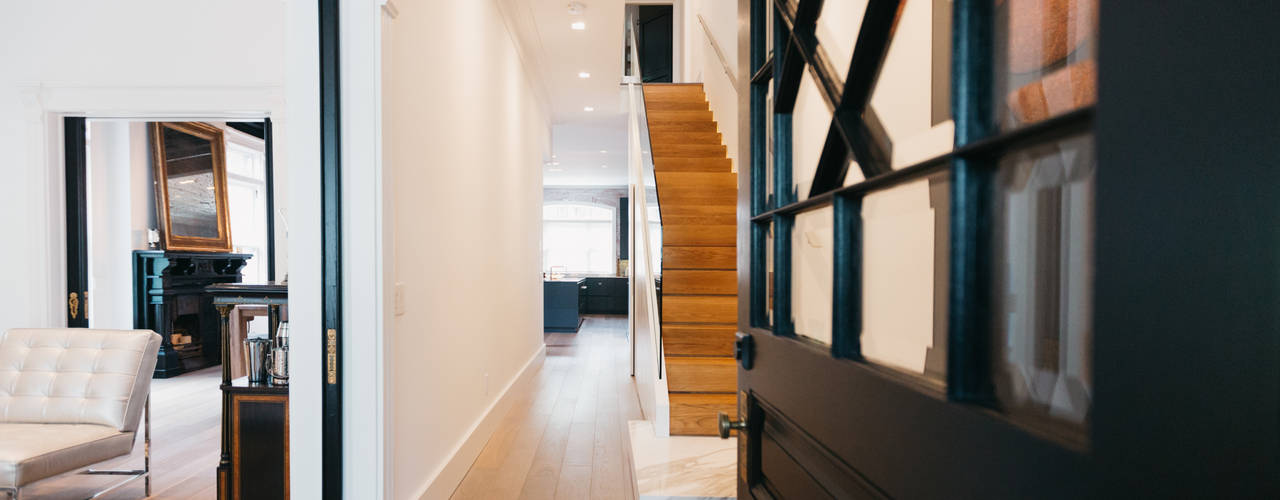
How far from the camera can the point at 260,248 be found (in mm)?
7582

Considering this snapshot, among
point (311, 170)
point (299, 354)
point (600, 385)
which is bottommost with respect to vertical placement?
point (600, 385)

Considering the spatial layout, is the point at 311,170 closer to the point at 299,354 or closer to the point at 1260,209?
the point at 299,354

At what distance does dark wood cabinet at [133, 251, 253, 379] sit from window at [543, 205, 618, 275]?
873 cm

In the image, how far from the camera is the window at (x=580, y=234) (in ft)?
49.6

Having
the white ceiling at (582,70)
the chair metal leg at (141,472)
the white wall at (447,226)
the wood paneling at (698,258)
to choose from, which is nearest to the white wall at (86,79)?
the chair metal leg at (141,472)

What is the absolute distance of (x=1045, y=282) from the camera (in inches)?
18.2

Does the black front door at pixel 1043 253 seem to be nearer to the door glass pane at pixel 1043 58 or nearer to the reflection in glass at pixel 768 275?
the door glass pane at pixel 1043 58

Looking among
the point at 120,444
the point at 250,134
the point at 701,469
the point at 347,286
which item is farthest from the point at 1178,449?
the point at 250,134

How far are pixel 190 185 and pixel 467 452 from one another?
484 cm

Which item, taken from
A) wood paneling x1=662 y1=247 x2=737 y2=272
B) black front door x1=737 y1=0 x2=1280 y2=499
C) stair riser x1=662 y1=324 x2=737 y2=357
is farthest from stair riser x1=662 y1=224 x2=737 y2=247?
black front door x1=737 y1=0 x2=1280 y2=499

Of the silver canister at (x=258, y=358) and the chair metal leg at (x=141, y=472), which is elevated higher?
the silver canister at (x=258, y=358)

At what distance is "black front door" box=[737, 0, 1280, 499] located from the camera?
348mm

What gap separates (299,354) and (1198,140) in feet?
6.54

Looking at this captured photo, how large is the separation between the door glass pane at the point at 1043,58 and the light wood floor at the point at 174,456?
3.59 metres
